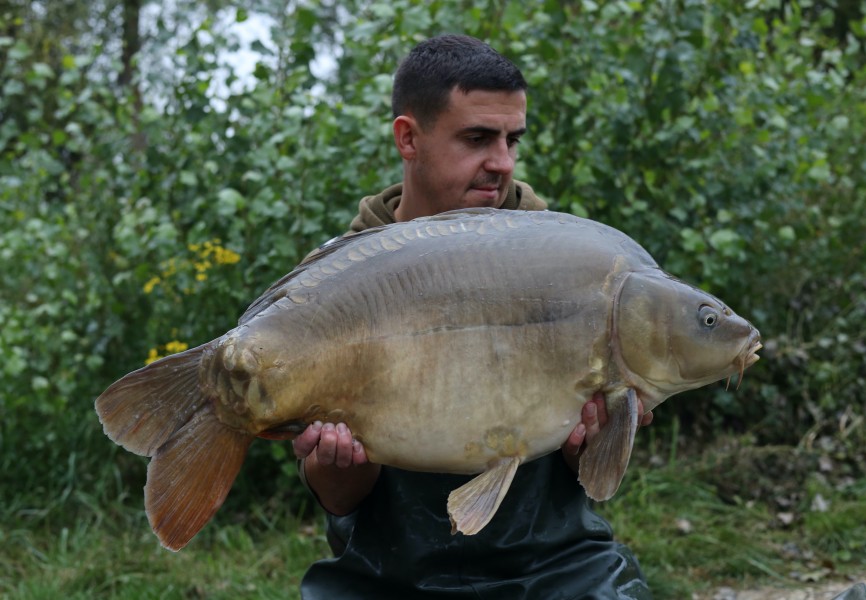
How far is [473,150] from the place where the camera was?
7.91 ft

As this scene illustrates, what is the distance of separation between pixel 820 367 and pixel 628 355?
9.79 ft

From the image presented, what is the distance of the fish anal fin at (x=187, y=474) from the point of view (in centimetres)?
182

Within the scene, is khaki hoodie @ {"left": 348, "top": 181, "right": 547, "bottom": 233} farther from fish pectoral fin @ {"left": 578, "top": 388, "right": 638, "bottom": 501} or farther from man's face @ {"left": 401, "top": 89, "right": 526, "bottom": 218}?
fish pectoral fin @ {"left": 578, "top": 388, "right": 638, "bottom": 501}

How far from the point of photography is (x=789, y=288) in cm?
479

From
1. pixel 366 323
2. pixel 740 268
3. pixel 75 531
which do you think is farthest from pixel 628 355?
pixel 75 531

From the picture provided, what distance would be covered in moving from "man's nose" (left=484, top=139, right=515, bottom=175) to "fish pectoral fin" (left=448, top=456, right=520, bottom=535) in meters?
0.77

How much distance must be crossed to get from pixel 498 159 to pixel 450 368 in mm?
704

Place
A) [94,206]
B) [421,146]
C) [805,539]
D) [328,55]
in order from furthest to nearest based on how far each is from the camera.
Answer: [328,55], [94,206], [805,539], [421,146]

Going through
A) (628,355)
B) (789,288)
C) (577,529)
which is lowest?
(789,288)

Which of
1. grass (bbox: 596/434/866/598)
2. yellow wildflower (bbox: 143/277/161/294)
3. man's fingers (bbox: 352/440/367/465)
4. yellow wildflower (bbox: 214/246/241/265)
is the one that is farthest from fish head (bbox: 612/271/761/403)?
yellow wildflower (bbox: 143/277/161/294)

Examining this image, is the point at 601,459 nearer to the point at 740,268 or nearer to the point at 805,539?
the point at 805,539

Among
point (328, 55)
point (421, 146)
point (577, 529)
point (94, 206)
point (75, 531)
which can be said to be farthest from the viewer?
point (328, 55)

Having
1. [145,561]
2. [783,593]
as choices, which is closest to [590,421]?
[783,593]

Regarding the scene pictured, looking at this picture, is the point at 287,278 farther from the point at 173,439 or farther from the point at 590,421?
the point at 590,421
